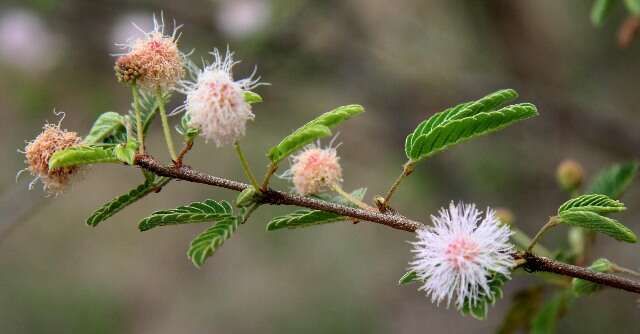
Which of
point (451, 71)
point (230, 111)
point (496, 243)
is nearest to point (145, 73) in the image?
point (230, 111)

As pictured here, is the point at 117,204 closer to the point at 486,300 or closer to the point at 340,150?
the point at 486,300

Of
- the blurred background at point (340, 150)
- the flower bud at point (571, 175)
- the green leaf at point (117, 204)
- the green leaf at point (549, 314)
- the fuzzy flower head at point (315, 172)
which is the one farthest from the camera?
the blurred background at point (340, 150)

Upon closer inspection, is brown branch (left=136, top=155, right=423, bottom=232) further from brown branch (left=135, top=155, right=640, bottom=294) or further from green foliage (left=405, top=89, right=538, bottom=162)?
green foliage (left=405, top=89, right=538, bottom=162)

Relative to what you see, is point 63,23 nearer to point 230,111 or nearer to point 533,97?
point 533,97

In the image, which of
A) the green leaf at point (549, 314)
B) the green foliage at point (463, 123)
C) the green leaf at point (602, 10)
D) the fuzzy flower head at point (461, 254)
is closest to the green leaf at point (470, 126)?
the green foliage at point (463, 123)

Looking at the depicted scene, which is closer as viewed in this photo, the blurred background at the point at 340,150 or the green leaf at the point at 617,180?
the green leaf at the point at 617,180

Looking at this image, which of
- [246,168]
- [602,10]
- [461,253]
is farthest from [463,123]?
[602,10]

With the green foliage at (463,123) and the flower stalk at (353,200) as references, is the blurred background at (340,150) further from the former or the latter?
the green foliage at (463,123)
